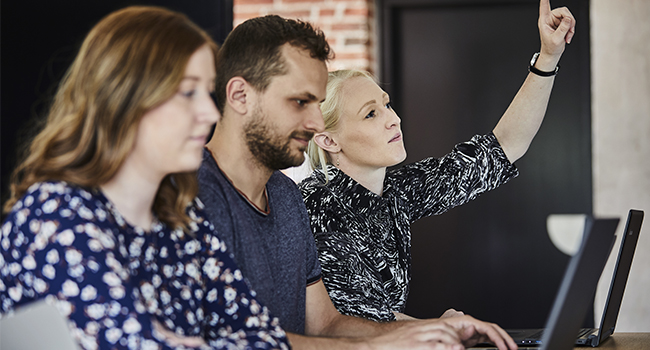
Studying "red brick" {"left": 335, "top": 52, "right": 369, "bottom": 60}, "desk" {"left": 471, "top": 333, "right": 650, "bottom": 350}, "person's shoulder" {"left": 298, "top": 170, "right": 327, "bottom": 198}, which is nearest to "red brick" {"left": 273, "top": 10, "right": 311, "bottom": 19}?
"red brick" {"left": 335, "top": 52, "right": 369, "bottom": 60}

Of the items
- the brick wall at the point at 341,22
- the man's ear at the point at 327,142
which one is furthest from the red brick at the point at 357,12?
the man's ear at the point at 327,142

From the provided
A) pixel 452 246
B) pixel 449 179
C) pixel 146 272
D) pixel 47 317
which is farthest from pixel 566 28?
pixel 452 246

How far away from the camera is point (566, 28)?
6.28ft

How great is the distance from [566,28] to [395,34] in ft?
5.61

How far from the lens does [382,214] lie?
6.30 ft

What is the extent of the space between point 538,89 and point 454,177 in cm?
35

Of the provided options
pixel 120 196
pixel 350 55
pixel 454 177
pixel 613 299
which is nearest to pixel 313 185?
pixel 454 177

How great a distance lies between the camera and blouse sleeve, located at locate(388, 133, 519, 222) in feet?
6.71

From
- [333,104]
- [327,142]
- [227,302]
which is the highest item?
[333,104]

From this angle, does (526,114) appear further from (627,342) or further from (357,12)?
(357,12)

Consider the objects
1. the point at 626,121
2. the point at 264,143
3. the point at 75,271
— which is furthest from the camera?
the point at 626,121

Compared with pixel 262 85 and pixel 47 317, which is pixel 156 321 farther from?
pixel 262 85

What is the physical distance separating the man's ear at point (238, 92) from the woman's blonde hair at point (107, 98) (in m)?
0.40

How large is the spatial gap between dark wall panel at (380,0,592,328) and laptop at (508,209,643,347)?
1.75 metres
